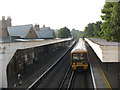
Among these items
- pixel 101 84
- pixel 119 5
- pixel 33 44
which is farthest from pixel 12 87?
pixel 119 5

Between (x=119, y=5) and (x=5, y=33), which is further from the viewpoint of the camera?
(x=5, y=33)

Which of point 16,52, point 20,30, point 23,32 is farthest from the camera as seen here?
point 20,30

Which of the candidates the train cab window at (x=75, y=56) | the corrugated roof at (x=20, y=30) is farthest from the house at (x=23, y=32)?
the train cab window at (x=75, y=56)

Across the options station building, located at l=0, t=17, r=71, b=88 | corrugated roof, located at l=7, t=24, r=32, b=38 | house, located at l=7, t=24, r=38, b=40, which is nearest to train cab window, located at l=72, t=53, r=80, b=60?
station building, located at l=0, t=17, r=71, b=88

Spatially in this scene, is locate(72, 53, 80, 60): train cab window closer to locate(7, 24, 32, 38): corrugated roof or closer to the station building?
the station building

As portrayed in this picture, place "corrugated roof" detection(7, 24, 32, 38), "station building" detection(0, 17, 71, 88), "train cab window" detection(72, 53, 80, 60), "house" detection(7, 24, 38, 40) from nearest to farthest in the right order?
"station building" detection(0, 17, 71, 88)
"train cab window" detection(72, 53, 80, 60)
"house" detection(7, 24, 38, 40)
"corrugated roof" detection(7, 24, 32, 38)

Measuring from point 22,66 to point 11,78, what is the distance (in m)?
3.85

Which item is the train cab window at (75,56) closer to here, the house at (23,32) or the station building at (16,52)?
the station building at (16,52)

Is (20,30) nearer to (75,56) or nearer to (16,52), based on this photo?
(16,52)

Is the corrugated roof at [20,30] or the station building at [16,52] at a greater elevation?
the corrugated roof at [20,30]

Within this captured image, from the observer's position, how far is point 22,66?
59.7 ft

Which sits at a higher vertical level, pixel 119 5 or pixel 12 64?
pixel 119 5

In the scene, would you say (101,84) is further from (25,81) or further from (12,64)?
(12,64)

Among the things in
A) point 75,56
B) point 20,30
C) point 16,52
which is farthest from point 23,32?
point 75,56
